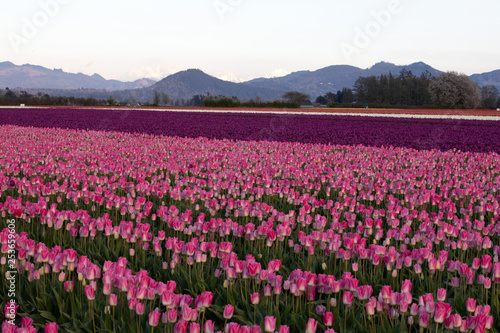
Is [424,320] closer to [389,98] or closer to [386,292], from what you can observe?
[386,292]

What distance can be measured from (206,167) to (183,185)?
1.90 meters

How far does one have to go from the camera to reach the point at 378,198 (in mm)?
6840

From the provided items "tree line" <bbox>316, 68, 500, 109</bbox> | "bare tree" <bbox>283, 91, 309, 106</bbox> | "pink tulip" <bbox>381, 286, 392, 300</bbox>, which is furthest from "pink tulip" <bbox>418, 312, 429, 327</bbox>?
"bare tree" <bbox>283, 91, 309, 106</bbox>

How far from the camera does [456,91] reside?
8056 cm

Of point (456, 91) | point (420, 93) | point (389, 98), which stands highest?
point (420, 93)

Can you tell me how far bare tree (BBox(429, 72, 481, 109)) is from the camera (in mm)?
79438

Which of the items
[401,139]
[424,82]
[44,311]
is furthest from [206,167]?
[424,82]

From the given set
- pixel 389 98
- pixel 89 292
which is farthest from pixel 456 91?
pixel 89 292

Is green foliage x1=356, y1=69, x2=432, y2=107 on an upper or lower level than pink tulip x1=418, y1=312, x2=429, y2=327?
upper

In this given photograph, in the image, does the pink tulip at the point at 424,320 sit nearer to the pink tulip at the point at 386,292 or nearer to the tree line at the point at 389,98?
the pink tulip at the point at 386,292

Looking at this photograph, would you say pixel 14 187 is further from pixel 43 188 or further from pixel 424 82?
pixel 424 82

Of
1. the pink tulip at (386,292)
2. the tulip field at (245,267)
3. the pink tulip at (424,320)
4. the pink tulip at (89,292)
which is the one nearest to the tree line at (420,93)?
the tulip field at (245,267)

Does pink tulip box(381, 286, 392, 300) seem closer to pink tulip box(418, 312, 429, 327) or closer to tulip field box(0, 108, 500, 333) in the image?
tulip field box(0, 108, 500, 333)

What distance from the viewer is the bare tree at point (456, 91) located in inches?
3127
